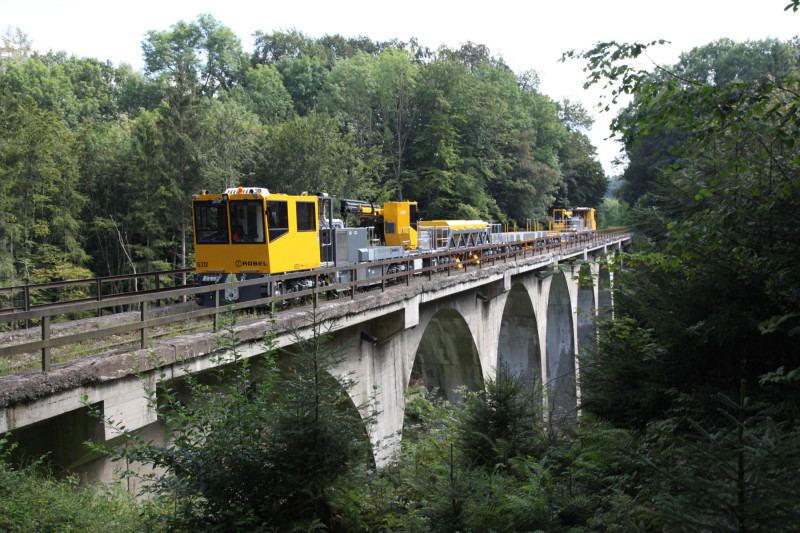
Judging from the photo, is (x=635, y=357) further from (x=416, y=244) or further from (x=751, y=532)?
(x=416, y=244)

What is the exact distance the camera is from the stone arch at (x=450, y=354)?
17266 millimetres

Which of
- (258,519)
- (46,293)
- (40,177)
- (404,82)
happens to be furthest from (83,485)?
(404,82)

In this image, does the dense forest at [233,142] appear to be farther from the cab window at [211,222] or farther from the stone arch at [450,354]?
the cab window at [211,222]

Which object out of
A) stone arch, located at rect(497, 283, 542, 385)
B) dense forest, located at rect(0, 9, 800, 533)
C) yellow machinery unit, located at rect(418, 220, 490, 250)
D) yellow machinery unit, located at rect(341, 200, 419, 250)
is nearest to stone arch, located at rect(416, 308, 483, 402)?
yellow machinery unit, located at rect(341, 200, 419, 250)

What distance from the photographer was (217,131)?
30.0 m

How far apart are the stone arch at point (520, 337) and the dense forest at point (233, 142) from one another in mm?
12331

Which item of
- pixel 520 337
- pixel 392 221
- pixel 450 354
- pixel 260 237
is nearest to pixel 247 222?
pixel 260 237

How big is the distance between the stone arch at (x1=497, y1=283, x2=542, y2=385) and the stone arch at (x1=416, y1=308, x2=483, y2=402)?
6.10 m

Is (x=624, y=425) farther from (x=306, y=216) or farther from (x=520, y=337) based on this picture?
(x=520, y=337)

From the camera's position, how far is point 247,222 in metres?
10.8

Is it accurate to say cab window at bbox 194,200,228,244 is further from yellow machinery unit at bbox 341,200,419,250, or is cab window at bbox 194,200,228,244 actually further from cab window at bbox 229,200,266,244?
yellow machinery unit at bbox 341,200,419,250

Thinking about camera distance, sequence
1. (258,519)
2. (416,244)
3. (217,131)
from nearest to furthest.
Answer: (258,519) → (416,244) → (217,131)

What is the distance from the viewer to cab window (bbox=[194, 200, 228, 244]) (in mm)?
10945

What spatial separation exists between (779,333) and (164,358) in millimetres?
6370
